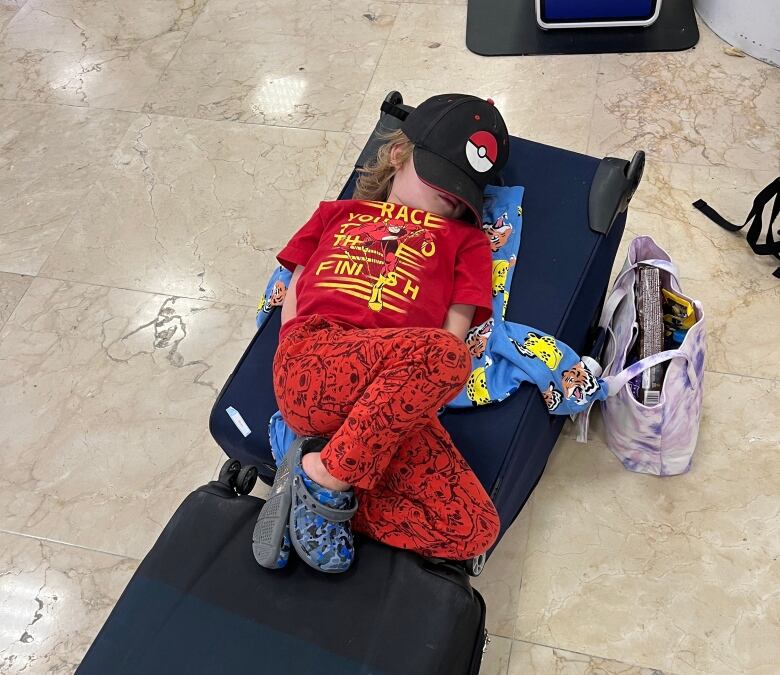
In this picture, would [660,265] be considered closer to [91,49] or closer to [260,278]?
[260,278]

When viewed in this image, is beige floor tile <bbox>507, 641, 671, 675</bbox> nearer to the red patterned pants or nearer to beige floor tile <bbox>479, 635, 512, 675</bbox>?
beige floor tile <bbox>479, 635, 512, 675</bbox>

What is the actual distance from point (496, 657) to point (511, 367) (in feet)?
1.70

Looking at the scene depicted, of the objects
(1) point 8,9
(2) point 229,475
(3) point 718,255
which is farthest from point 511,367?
(1) point 8,9

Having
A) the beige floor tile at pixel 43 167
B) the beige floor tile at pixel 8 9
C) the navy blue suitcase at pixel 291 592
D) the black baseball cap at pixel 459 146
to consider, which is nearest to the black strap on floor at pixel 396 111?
the black baseball cap at pixel 459 146

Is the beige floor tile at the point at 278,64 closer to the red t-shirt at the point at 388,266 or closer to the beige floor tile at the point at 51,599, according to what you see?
the red t-shirt at the point at 388,266

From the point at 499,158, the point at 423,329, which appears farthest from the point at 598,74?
the point at 423,329

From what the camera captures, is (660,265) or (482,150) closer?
(482,150)

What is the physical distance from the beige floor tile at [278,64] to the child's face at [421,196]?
2.65ft

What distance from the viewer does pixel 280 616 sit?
3.54 feet

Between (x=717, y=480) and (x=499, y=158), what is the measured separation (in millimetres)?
746

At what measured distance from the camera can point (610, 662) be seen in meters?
1.36

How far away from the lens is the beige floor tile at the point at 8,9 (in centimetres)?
258

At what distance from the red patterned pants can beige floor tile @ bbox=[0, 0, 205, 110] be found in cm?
146

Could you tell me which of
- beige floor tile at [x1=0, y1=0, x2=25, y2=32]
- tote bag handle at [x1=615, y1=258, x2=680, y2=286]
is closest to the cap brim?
tote bag handle at [x1=615, y1=258, x2=680, y2=286]
